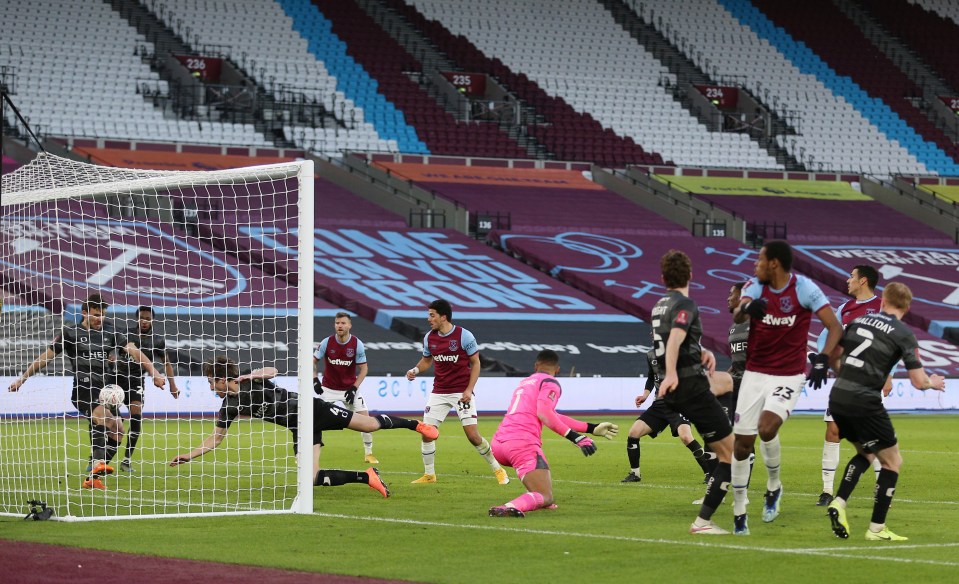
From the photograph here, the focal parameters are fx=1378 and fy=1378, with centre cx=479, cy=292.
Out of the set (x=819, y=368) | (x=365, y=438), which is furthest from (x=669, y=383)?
(x=365, y=438)

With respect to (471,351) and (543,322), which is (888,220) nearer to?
(543,322)

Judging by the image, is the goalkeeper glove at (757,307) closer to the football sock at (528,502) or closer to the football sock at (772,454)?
the football sock at (772,454)

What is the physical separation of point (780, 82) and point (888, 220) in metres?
10.1

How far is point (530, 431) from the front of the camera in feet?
40.6

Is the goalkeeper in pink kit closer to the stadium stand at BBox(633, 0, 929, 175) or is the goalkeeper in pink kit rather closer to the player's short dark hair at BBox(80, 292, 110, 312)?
the player's short dark hair at BBox(80, 292, 110, 312)

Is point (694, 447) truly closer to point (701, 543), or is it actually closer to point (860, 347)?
point (860, 347)

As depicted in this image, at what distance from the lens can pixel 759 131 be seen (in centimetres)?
5572

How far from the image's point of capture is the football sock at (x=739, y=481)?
36.0 feet

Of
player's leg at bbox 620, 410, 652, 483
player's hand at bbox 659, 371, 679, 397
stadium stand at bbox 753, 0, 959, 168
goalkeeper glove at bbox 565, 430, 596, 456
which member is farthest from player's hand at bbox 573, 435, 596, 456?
stadium stand at bbox 753, 0, 959, 168

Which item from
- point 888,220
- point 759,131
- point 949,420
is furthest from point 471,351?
point 759,131

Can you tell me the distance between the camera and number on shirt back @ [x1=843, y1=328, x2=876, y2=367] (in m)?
A: 10.7

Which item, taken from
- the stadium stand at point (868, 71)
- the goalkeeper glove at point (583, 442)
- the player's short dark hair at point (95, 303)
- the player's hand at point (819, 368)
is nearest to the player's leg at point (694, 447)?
the goalkeeper glove at point (583, 442)

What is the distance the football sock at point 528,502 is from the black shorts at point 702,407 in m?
1.83

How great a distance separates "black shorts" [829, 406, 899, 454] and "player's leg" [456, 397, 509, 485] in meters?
5.49
